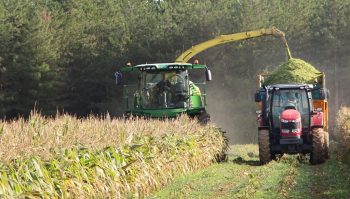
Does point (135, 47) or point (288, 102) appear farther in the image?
point (135, 47)

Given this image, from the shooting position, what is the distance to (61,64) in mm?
43656

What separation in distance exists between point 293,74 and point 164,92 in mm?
4528

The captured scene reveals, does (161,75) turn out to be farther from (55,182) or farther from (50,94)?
(50,94)

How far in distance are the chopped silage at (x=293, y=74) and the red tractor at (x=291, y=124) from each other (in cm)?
240

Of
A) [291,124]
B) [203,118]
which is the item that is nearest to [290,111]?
[291,124]

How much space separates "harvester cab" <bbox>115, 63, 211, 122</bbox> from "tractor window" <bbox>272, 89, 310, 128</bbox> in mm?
2624

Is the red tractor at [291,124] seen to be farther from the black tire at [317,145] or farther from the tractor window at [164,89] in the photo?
the tractor window at [164,89]

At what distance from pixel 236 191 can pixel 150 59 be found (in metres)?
31.3

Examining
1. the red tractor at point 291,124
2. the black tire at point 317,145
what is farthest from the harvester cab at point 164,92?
the black tire at point 317,145

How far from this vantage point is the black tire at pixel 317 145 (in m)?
18.3

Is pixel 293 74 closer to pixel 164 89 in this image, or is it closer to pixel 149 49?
pixel 164 89

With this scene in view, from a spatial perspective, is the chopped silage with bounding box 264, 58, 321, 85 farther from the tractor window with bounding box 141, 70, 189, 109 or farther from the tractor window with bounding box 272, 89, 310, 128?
the tractor window with bounding box 141, 70, 189, 109

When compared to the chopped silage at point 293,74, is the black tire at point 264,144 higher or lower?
lower

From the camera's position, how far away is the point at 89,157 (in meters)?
11.4
